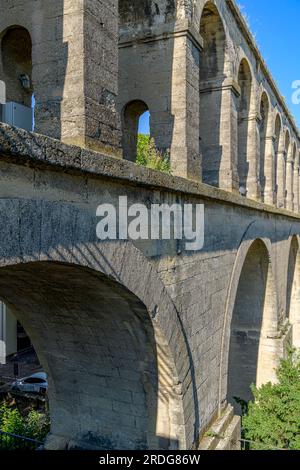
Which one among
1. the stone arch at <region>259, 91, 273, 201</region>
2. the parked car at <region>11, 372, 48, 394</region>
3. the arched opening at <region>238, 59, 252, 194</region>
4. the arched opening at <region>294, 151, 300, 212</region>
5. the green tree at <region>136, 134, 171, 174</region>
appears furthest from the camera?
the arched opening at <region>294, 151, 300, 212</region>

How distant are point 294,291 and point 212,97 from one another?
34.5ft

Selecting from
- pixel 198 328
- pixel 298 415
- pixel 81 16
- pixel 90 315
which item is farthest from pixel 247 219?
pixel 81 16

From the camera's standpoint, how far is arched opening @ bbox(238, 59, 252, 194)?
9.30 meters

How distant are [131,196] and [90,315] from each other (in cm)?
141

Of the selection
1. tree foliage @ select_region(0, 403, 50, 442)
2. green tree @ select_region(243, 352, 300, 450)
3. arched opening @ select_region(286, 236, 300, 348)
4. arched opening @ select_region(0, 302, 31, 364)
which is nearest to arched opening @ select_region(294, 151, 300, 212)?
arched opening @ select_region(286, 236, 300, 348)

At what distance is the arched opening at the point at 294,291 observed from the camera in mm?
15140

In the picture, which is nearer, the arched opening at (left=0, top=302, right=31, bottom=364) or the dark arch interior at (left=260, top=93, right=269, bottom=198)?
the dark arch interior at (left=260, top=93, right=269, bottom=198)

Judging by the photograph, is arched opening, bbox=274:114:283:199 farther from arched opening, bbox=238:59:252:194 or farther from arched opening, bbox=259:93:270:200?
arched opening, bbox=238:59:252:194

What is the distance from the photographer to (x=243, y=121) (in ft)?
31.5

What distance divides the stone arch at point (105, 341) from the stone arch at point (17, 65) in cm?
265

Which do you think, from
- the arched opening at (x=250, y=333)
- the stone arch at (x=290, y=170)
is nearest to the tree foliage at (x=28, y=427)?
the arched opening at (x=250, y=333)

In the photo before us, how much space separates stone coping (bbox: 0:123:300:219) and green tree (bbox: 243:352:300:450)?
520 cm
